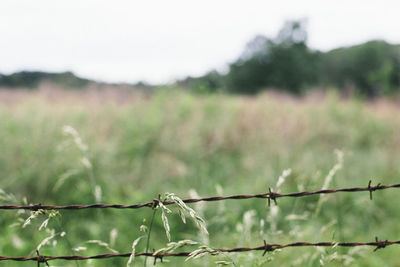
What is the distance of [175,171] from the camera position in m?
5.14

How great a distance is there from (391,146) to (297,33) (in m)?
25.6

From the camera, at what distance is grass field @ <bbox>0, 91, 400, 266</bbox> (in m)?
3.15

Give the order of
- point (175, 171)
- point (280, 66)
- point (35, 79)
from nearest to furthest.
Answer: point (175, 171)
point (35, 79)
point (280, 66)

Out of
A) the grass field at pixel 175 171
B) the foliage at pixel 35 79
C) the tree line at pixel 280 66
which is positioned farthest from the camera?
the tree line at pixel 280 66

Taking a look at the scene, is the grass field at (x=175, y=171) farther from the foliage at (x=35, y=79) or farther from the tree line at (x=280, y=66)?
the tree line at (x=280, y=66)

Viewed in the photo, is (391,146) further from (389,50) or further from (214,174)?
(389,50)

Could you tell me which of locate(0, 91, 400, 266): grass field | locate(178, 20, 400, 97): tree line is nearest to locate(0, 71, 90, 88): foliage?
locate(0, 91, 400, 266): grass field

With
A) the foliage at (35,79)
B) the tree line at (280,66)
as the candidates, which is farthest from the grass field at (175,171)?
the tree line at (280,66)

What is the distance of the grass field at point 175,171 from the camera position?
10.3ft

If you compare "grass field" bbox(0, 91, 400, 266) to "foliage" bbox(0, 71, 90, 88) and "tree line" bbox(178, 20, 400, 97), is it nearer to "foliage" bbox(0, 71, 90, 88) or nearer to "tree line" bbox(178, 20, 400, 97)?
"foliage" bbox(0, 71, 90, 88)

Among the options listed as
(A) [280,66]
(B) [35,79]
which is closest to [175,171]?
(B) [35,79]

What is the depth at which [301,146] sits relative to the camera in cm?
682

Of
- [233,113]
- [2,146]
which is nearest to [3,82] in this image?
[2,146]

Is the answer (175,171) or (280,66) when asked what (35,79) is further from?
(280,66)
